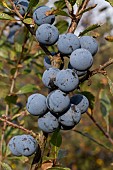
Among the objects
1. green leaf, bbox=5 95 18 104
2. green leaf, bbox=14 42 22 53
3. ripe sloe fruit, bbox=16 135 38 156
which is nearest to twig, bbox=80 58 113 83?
ripe sloe fruit, bbox=16 135 38 156

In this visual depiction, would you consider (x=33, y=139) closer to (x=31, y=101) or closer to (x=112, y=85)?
(x=31, y=101)

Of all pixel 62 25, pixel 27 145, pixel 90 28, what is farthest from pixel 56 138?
pixel 62 25

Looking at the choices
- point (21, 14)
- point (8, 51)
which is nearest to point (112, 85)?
point (21, 14)

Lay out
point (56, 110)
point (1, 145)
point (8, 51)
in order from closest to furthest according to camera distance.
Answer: point (56, 110), point (1, 145), point (8, 51)

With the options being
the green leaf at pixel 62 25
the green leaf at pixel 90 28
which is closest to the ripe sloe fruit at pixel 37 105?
the green leaf at pixel 90 28

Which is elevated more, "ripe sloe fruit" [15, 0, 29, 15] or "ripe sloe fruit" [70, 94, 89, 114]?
"ripe sloe fruit" [15, 0, 29, 15]

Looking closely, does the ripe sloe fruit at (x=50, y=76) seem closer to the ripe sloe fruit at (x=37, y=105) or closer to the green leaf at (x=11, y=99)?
the ripe sloe fruit at (x=37, y=105)

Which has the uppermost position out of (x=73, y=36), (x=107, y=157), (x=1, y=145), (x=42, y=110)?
(x=73, y=36)

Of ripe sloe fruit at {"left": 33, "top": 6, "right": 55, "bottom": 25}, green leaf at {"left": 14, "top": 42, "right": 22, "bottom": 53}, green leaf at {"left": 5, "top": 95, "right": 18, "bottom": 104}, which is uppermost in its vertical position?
ripe sloe fruit at {"left": 33, "top": 6, "right": 55, "bottom": 25}

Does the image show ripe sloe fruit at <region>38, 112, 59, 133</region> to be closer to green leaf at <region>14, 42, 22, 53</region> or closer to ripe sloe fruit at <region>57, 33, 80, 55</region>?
ripe sloe fruit at <region>57, 33, 80, 55</region>
